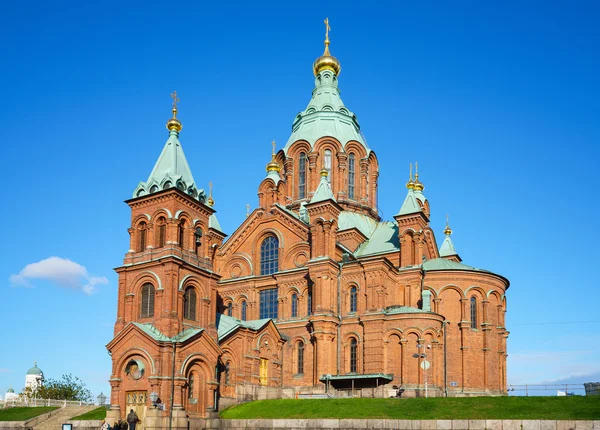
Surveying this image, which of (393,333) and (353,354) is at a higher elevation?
(393,333)

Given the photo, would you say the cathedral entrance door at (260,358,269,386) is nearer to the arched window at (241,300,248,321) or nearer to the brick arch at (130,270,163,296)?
the arched window at (241,300,248,321)

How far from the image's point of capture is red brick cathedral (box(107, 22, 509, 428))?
3581cm

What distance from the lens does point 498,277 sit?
147ft

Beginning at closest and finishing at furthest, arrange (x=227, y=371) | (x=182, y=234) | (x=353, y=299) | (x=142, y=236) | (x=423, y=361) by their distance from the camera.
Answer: (x=182, y=234)
(x=142, y=236)
(x=423, y=361)
(x=227, y=371)
(x=353, y=299)

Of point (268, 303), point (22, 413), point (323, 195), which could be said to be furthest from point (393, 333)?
point (22, 413)

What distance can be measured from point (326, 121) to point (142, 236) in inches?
882

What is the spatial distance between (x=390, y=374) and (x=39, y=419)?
2160 cm

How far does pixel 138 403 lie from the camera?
34625mm

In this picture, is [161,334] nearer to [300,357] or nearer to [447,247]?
[300,357]

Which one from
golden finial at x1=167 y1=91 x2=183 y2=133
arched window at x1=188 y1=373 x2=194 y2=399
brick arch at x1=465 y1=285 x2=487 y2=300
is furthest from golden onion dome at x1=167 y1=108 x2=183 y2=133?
brick arch at x1=465 y1=285 x2=487 y2=300

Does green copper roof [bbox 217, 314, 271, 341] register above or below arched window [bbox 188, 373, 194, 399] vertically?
above

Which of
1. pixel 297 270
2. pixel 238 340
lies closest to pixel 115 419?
pixel 238 340

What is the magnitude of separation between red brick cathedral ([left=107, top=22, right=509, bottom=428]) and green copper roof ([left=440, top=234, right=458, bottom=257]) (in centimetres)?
263

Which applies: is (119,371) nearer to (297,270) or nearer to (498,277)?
(297,270)
